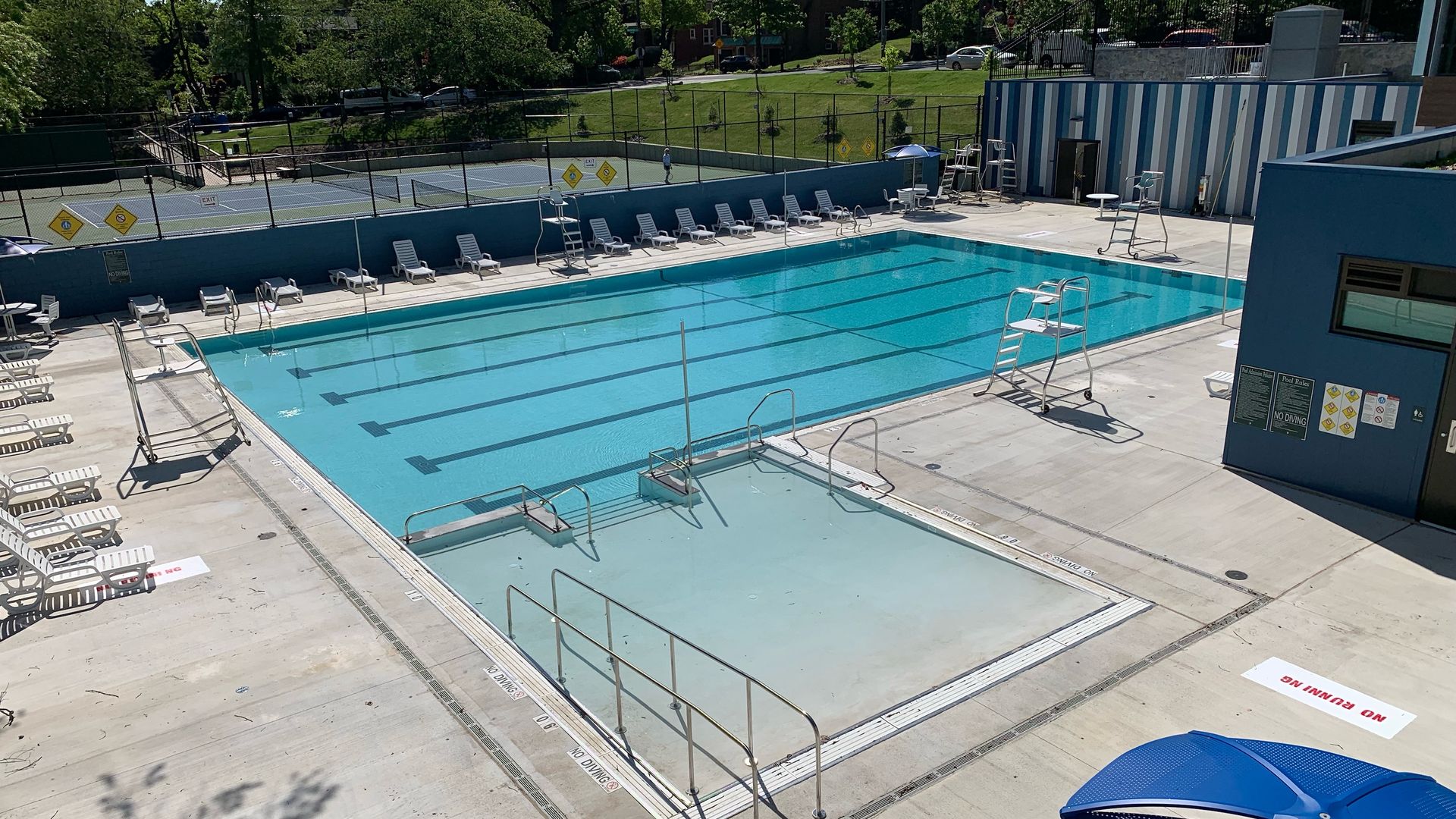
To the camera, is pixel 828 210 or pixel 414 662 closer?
pixel 414 662

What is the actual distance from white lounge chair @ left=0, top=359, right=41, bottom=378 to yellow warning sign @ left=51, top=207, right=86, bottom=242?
11.1 ft

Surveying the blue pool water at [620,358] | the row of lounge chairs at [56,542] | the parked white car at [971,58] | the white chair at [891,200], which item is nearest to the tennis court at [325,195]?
the blue pool water at [620,358]

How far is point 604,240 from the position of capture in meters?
26.2

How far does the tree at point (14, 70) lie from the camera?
22.0 meters

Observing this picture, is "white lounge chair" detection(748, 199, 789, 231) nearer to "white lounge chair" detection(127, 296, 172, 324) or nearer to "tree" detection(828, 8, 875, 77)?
"white lounge chair" detection(127, 296, 172, 324)

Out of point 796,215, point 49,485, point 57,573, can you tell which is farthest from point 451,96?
point 57,573

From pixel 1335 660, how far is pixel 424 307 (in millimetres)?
18058

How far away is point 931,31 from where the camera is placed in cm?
6259

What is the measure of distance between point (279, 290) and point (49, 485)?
11.0 meters

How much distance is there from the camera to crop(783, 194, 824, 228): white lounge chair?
95.0 ft

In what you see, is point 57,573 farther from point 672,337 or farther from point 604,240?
point 604,240

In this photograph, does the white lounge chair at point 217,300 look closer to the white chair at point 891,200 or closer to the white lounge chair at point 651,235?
the white lounge chair at point 651,235

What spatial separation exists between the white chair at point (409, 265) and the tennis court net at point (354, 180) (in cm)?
519

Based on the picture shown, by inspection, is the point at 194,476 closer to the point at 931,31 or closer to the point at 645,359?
the point at 645,359
